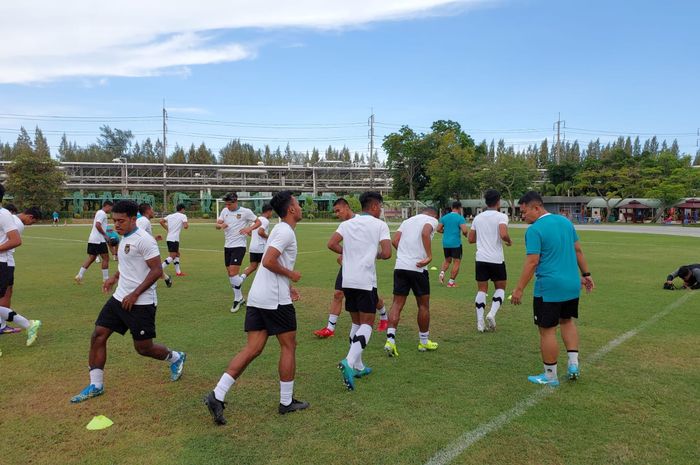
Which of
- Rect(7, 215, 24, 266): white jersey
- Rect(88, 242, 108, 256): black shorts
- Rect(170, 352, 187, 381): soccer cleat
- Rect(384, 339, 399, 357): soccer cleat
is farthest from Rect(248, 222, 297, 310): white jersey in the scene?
Rect(88, 242, 108, 256): black shorts

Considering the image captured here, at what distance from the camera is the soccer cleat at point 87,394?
4.97 meters

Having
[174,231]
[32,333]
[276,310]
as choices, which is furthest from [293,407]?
[174,231]

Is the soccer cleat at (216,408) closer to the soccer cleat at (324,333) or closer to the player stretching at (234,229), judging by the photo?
the soccer cleat at (324,333)

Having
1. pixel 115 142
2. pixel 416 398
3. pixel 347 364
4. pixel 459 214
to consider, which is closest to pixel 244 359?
pixel 347 364

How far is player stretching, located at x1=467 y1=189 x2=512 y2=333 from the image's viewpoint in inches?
309

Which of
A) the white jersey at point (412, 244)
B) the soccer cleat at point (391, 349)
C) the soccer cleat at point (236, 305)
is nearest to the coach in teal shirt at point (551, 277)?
the white jersey at point (412, 244)

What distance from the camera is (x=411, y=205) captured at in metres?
67.7

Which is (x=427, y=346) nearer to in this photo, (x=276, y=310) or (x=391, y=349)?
(x=391, y=349)

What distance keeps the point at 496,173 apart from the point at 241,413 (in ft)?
207

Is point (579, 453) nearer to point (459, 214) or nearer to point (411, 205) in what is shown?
point (459, 214)

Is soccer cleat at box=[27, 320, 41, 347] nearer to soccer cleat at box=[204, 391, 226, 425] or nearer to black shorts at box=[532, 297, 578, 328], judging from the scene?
soccer cleat at box=[204, 391, 226, 425]

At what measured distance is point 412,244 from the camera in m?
6.62

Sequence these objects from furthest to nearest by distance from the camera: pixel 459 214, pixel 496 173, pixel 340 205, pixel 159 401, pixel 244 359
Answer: pixel 496 173, pixel 459 214, pixel 340 205, pixel 159 401, pixel 244 359

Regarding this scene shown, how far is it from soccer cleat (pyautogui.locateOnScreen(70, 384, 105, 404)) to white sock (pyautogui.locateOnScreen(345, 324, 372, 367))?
2679 millimetres
